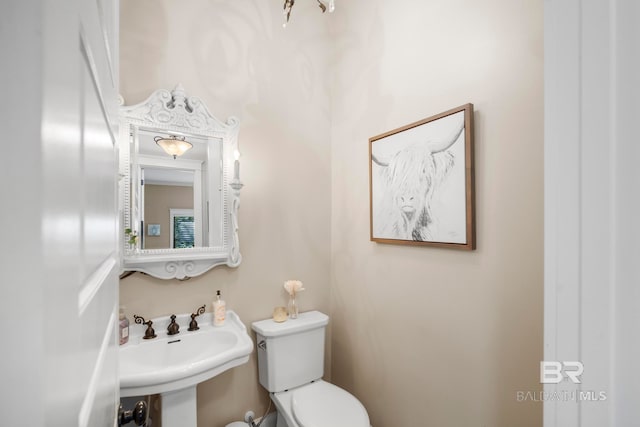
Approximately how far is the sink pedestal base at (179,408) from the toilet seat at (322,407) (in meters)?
0.48

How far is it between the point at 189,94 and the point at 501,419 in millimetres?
2087

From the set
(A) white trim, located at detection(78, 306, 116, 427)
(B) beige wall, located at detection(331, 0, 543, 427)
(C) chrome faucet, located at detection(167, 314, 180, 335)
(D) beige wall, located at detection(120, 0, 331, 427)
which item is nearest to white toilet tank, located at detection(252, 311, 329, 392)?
(D) beige wall, located at detection(120, 0, 331, 427)

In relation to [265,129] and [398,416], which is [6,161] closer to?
[265,129]

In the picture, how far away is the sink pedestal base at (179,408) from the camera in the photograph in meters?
1.21

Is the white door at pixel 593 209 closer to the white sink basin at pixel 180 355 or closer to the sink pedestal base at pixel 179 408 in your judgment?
the white sink basin at pixel 180 355

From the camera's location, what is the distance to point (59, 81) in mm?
226

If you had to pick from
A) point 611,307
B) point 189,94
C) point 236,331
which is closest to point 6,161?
point 611,307

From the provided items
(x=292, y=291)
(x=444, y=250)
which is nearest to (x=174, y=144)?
(x=292, y=291)

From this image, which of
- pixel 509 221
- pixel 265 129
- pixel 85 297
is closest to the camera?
pixel 85 297

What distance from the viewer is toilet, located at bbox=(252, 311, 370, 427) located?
1399 mm

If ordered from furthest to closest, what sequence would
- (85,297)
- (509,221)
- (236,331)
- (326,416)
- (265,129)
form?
(265,129) → (236,331) → (326,416) → (509,221) → (85,297)

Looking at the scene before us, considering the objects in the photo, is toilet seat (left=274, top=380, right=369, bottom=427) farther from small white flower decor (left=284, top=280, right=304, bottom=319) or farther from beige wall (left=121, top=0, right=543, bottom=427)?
small white flower decor (left=284, top=280, right=304, bottom=319)

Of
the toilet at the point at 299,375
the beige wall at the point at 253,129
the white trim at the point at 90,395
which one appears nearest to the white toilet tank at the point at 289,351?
the toilet at the point at 299,375

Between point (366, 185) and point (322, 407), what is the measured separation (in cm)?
123
